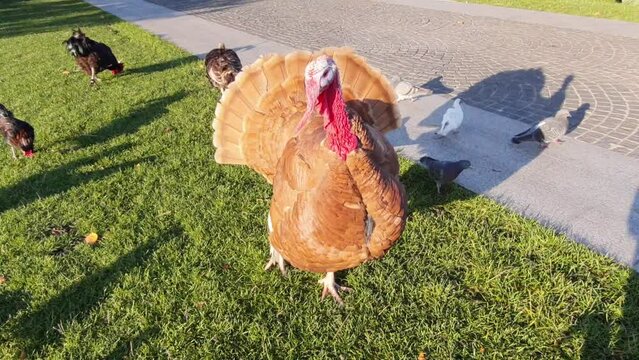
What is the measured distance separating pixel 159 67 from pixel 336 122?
8693 millimetres

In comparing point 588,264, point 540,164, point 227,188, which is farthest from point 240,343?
point 540,164

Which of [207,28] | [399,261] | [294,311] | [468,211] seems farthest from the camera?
[207,28]

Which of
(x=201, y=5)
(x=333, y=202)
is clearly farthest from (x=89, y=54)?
(x=201, y=5)

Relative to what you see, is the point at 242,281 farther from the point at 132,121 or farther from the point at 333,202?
the point at 132,121

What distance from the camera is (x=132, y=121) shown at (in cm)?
736

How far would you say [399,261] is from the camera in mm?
4152

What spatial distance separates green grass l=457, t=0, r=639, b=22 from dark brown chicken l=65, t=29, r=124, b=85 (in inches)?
505

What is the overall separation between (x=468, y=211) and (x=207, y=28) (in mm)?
11576

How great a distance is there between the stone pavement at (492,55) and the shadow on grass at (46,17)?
396cm

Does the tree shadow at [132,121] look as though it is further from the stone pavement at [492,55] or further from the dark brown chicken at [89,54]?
the stone pavement at [492,55]

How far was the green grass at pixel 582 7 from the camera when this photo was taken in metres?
13.5

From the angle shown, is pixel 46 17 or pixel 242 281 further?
pixel 46 17

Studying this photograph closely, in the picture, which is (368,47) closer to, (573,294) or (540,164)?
(540,164)

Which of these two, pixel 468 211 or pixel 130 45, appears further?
pixel 130 45
